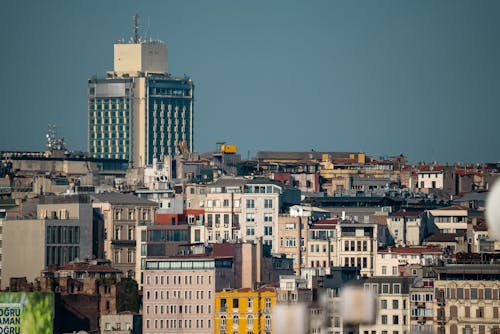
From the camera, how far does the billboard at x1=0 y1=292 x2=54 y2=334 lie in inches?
4097

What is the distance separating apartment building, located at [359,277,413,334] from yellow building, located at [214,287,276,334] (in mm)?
7944

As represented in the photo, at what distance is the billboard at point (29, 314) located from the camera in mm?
104062

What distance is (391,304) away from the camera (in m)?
91.9

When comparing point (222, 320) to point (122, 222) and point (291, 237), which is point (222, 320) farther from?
point (122, 222)

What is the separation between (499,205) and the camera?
49.8 ft

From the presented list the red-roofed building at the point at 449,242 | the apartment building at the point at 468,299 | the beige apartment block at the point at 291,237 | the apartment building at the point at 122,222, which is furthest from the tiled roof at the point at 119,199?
the apartment building at the point at 468,299

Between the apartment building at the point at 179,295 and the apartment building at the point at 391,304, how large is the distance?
36.9 ft

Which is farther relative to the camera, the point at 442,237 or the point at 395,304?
the point at 442,237

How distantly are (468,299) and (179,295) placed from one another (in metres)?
19.8

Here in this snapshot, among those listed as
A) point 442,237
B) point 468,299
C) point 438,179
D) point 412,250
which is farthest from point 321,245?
point 438,179

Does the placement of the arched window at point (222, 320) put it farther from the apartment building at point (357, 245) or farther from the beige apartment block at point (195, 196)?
the beige apartment block at point (195, 196)

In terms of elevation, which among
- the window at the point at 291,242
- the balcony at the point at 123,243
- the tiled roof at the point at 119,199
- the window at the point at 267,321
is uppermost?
the tiled roof at the point at 119,199

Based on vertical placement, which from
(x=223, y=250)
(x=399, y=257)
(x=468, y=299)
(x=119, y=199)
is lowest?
(x=468, y=299)

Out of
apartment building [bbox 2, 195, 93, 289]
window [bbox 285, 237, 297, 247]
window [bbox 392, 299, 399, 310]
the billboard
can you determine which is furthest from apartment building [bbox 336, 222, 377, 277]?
window [bbox 392, 299, 399, 310]
